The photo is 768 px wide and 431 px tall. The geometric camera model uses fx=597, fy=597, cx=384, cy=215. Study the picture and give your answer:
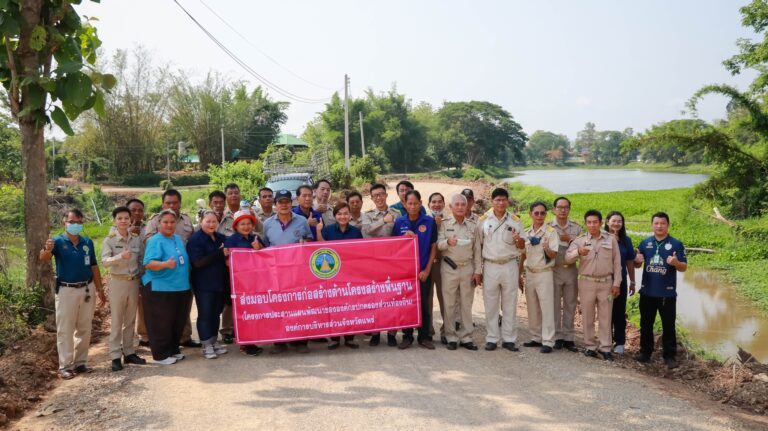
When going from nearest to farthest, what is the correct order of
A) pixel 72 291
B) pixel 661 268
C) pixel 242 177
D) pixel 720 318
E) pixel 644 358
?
1. pixel 72 291
2. pixel 661 268
3. pixel 644 358
4. pixel 720 318
5. pixel 242 177

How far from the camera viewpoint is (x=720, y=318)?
32.7 ft

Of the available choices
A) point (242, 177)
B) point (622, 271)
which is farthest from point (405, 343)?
point (242, 177)

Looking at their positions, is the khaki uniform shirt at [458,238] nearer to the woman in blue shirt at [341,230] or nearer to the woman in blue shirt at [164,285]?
the woman in blue shirt at [341,230]

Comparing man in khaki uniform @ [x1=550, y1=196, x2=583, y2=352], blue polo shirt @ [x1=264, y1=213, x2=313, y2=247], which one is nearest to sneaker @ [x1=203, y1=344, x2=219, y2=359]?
blue polo shirt @ [x1=264, y1=213, x2=313, y2=247]

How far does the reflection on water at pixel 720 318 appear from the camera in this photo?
28.0ft

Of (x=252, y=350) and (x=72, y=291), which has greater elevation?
(x=72, y=291)

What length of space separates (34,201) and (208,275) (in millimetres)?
2275

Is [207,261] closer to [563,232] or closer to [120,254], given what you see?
[120,254]

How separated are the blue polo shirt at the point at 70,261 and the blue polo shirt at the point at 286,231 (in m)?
1.66

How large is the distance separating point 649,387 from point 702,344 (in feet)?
13.0

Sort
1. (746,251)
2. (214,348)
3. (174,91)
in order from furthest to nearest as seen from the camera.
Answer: (174,91) → (746,251) → (214,348)

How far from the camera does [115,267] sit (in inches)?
218

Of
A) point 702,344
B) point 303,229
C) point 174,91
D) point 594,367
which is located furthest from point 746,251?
point 174,91

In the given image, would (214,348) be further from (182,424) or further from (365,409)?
(365,409)
